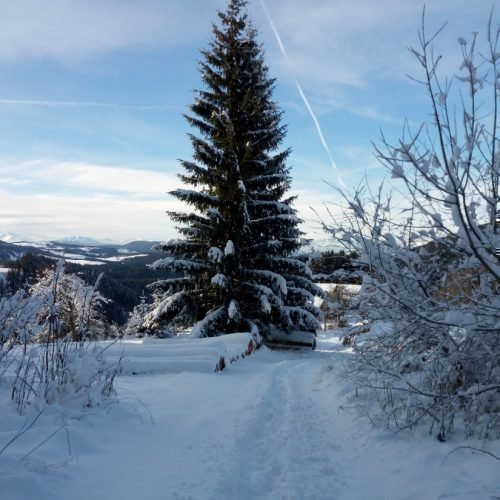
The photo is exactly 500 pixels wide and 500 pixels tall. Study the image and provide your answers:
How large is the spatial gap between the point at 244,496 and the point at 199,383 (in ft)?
11.9

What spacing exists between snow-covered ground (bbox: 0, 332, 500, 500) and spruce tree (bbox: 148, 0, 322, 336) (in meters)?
8.81

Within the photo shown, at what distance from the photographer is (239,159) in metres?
15.0

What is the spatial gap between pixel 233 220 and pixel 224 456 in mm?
11586

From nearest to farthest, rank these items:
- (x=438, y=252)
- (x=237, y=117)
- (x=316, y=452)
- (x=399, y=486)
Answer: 1. (x=399, y=486)
2. (x=316, y=452)
3. (x=438, y=252)
4. (x=237, y=117)

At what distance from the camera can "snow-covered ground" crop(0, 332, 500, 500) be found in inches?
103

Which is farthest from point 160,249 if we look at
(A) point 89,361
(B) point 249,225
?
(A) point 89,361

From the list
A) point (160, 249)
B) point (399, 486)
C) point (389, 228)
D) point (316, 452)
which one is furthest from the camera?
point (160, 249)

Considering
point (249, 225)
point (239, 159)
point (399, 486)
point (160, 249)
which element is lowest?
point (399, 486)

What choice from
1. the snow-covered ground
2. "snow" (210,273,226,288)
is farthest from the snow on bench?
"snow" (210,273,226,288)

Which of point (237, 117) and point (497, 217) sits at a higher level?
point (237, 117)

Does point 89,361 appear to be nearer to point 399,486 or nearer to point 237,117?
point 399,486

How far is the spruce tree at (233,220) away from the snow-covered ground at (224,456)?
28.9ft

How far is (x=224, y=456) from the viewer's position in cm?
338

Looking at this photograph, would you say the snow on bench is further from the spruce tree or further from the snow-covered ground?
the spruce tree
